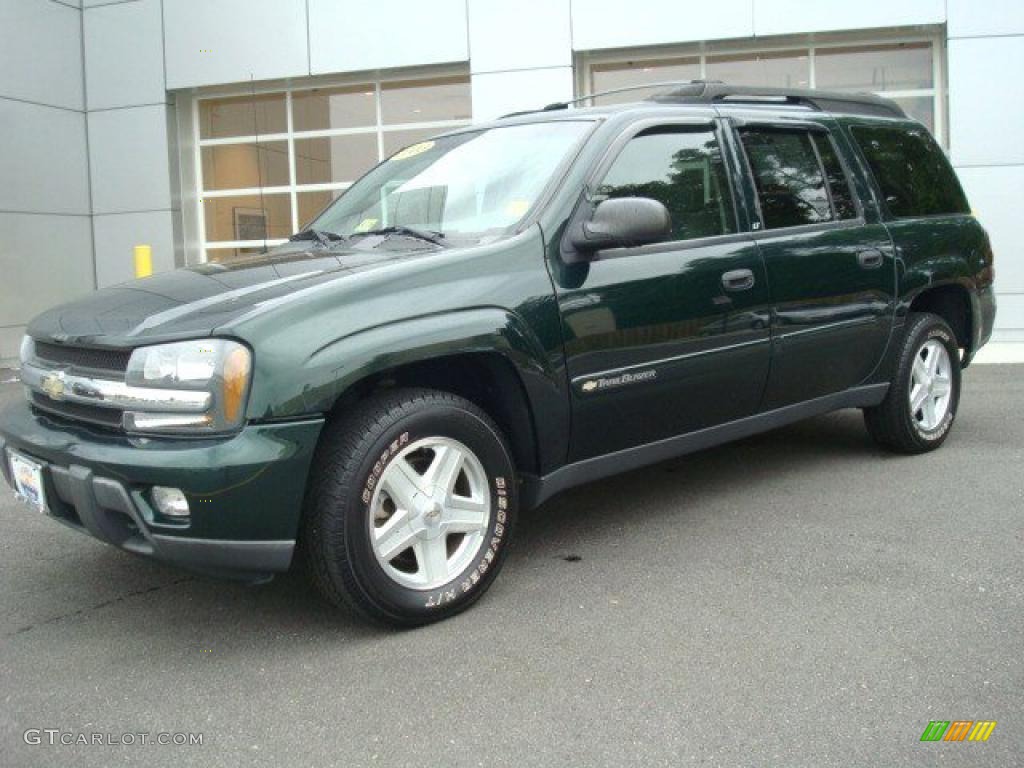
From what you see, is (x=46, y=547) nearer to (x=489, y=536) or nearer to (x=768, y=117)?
(x=489, y=536)

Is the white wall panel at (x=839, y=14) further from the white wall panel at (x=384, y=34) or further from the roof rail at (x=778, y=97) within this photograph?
the roof rail at (x=778, y=97)

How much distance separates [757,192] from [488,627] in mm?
2324

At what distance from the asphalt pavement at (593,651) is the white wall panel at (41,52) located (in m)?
10.3

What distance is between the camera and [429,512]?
3432 mm

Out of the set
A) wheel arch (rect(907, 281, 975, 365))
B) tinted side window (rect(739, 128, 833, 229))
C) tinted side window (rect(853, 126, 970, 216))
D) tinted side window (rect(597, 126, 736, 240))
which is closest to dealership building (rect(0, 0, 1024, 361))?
wheel arch (rect(907, 281, 975, 365))

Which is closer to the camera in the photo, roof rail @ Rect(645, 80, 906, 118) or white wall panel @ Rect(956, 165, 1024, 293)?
roof rail @ Rect(645, 80, 906, 118)

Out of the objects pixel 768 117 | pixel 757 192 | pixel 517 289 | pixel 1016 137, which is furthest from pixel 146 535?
pixel 1016 137

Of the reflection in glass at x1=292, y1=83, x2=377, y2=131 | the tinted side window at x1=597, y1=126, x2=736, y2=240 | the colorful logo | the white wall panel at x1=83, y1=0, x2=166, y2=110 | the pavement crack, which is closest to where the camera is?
the colorful logo

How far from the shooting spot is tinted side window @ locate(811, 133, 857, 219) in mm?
5027

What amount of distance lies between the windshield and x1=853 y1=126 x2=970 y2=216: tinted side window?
1.98 m

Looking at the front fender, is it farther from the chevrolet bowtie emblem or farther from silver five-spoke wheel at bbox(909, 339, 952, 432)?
silver five-spoke wheel at bbox(909, 339, 952, 432)

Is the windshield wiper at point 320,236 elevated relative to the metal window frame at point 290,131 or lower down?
lower down

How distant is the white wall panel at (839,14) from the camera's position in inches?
457

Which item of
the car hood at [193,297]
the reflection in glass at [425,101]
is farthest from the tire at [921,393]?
the reflection in glass at [425,101]
